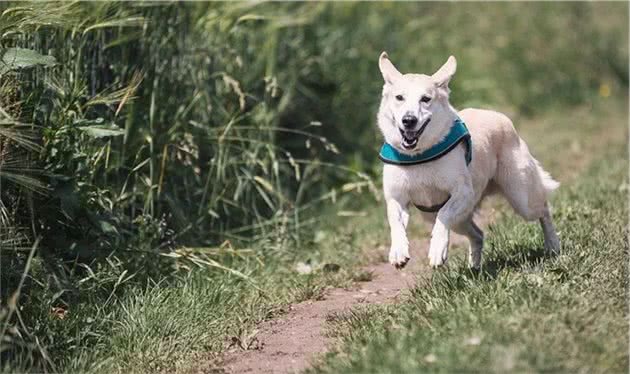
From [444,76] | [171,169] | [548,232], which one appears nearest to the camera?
[444,76]

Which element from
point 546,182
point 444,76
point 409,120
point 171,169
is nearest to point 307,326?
point 409,120

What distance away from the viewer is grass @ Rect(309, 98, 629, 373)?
13.9 feet

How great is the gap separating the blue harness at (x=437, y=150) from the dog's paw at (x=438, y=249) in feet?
1.15

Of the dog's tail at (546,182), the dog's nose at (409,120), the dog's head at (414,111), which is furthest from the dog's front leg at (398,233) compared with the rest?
the dog's tail at (546,182)

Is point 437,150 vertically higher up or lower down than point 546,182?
higher up

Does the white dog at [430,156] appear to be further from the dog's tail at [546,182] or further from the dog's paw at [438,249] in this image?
the dog's tail at [546,182]

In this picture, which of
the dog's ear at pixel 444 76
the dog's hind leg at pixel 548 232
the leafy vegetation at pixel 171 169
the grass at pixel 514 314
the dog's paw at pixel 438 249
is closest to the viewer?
the grass at pixel 514 314

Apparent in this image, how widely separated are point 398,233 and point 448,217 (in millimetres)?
285

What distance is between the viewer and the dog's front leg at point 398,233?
5.35 metres

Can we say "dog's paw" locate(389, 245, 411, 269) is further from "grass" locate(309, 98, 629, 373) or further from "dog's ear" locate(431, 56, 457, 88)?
"dog's ear" locate(431, 56, 457, 88)

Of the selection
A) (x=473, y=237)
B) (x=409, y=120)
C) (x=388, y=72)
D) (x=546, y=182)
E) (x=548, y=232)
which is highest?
(x=388, y=72)

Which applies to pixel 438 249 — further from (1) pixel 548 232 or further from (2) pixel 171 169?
(2) pixel 171 169

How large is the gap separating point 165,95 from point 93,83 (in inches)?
28.9

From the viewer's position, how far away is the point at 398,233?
18.1ft
